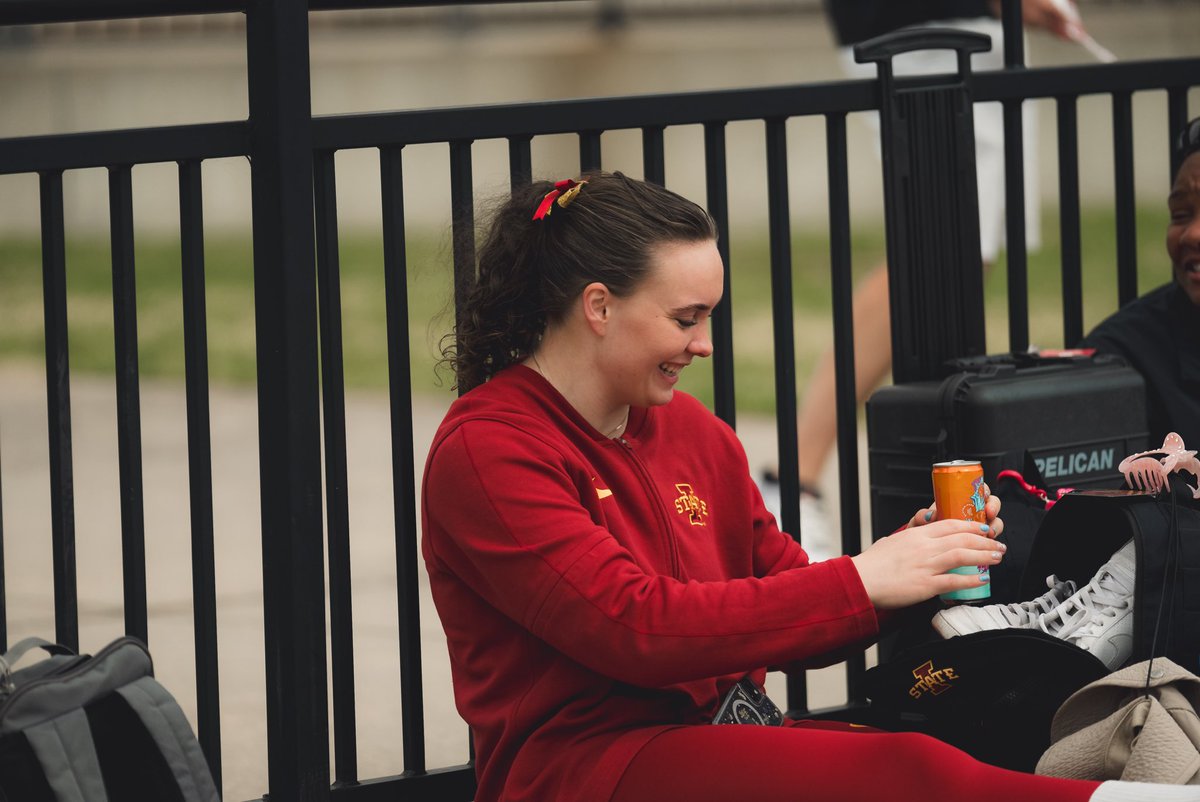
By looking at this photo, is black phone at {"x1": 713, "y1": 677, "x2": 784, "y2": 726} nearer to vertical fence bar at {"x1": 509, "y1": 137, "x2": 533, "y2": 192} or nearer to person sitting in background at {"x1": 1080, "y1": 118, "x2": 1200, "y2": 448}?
vertical fence bar at {"x1": 509, "y1": 137, "x2": 533, "y2": 192}

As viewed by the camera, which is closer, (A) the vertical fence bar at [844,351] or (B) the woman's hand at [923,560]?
(B) the woman's hand at [923,560]

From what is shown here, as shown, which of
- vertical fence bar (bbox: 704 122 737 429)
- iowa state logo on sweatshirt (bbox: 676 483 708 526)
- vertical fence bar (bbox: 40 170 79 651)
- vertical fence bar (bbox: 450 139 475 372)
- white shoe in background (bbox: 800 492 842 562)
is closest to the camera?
iowa state logo on sweatshirt (bbox: 676 483 708 526)

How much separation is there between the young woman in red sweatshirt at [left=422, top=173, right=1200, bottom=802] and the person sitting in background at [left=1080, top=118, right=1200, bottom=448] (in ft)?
3.12

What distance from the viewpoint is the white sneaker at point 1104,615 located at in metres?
2.46

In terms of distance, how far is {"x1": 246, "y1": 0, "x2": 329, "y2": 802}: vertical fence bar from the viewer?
271 centimetres

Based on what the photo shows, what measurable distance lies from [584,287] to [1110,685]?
0.92m

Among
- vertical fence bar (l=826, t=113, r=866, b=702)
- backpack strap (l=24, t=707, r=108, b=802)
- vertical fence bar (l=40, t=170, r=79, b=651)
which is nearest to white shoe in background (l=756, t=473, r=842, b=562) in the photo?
vertical fence bar (l=826, t=113, r=866, b=702)

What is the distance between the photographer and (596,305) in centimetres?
248

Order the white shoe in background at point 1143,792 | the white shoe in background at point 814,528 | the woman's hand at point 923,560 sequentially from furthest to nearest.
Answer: the white shoe in background at point 814,528, the woman's hand at point 923,560, the white shoe in background at point 1143,792

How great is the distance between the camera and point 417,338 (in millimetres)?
11086

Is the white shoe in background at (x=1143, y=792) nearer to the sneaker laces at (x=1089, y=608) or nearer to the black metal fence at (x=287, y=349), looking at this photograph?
the sneaker laces at (x=1089, y=608)

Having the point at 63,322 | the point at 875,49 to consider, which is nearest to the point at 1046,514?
the point at 875,49

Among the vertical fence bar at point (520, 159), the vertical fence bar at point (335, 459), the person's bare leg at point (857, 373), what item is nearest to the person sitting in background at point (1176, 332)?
the person's bare leg at point (857, 373)

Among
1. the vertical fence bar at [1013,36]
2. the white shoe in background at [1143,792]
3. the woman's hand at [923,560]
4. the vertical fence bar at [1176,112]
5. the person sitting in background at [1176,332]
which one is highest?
the vertical fence bar at [1013,36]
